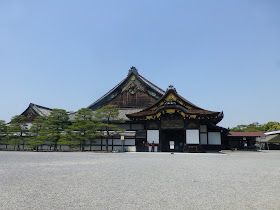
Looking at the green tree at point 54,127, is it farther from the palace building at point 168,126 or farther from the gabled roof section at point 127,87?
the gabled roof section at point 127,87

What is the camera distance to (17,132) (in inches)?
1175

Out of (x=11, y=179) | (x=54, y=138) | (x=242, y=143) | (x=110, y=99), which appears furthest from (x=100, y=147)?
(x=242, y=143)

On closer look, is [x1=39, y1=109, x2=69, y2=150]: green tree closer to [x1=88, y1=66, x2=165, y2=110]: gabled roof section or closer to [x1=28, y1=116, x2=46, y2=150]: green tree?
[x1=28, y1=116, x2=46, y2=150]: green tree

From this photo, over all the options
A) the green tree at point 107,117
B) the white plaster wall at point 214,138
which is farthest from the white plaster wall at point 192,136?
the green tree at point 107,117

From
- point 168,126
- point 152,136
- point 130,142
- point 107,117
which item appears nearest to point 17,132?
point 107,117

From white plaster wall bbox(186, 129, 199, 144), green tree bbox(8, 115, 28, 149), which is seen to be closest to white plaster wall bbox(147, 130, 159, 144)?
white plaster wall bbox(186, 129, 199, 144)

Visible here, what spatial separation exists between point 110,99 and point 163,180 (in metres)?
25.6

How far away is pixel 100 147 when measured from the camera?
26.2 metres

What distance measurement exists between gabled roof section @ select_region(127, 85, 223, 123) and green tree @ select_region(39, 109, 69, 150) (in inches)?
362

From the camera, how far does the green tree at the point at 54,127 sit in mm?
25438

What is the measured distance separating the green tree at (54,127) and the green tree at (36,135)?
56 centimetres

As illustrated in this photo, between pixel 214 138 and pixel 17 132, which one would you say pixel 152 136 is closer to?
pixel 214 138

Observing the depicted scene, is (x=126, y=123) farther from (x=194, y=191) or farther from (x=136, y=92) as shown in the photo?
(x=194, y=191)

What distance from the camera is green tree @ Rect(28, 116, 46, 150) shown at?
83.2 ft
